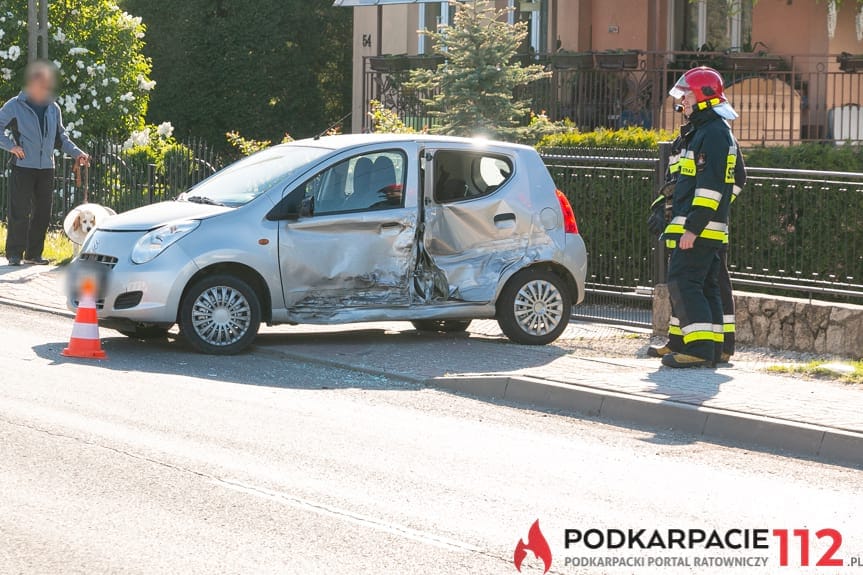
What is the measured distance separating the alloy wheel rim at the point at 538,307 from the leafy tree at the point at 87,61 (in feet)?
50.3

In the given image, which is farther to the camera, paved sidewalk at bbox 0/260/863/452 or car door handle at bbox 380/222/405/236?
car door handle at bbox 380/222/405/236

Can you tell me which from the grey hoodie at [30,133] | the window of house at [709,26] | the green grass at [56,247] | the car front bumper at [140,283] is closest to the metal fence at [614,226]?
the car front bumper at [140,283]

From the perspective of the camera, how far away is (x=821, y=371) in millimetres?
10844

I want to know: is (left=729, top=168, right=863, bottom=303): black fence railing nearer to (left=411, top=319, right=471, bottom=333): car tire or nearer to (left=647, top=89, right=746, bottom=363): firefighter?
(left=647, top=89, right=746, bottom=363): firefighter

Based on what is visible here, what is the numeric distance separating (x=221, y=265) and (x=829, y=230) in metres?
5.14

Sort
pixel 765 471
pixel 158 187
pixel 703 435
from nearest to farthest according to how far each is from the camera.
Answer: pixel 765 471
pixel 703 435
pixel 158 187

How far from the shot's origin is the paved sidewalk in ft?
31.1

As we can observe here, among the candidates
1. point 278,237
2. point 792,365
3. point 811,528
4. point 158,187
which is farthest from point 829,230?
point 158,187

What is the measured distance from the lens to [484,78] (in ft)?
61.2

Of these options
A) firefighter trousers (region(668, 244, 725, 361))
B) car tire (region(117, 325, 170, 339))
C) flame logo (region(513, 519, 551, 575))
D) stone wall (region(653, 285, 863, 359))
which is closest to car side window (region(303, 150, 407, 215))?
car tire (region(117, 325, 170, 339))

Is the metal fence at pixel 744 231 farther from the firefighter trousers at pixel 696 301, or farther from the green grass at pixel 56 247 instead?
the green grass at pixel 56 247

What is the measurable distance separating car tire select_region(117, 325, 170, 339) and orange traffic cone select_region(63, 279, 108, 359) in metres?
1.02

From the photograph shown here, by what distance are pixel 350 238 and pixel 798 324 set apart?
3.79m

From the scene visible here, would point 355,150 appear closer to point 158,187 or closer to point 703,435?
point 703,435
